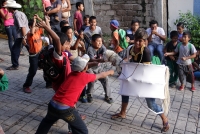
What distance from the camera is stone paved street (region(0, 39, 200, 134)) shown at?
485 cm

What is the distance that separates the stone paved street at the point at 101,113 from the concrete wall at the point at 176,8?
3.55m

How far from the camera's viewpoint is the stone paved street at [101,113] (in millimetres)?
4852

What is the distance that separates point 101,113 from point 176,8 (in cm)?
535

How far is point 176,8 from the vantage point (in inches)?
364

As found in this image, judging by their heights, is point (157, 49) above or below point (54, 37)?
below

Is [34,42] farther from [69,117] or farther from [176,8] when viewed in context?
[176,8]

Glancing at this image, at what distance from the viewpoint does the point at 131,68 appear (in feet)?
15.0

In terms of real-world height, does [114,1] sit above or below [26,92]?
above

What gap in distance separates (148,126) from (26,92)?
2.74 m

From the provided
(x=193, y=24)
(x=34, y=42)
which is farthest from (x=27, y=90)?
(x=193, y=24)

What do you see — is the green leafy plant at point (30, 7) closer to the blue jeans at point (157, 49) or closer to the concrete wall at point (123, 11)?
the concrete wall at point (123, 11)

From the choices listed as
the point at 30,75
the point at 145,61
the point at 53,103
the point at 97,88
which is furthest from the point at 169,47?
the point at 53,103

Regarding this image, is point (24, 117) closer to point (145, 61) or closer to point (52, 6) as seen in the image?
point (145, 61)

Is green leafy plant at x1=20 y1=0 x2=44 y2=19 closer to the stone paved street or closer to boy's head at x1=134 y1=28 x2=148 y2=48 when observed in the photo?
the stone paved street
